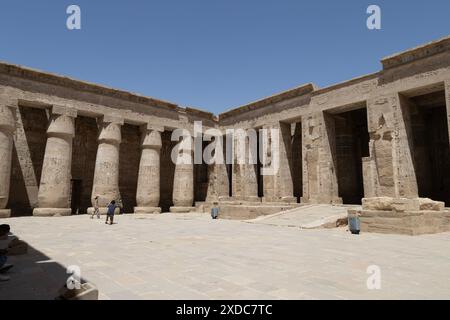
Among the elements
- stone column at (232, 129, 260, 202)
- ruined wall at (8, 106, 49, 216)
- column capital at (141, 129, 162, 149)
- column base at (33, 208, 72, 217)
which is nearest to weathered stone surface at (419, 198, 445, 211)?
stone column at (232, 129, 260, 202)

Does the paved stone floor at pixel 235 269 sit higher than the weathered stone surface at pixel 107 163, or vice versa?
the weathered stone surface at pixel 107 163

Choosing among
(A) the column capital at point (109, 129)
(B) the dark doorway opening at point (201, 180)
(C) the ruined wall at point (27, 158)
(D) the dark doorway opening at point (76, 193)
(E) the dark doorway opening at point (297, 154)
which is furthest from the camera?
(B) the dark doorway opening at point (201, 180)

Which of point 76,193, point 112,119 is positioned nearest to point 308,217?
point 112,119

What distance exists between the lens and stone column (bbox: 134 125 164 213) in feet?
63.7

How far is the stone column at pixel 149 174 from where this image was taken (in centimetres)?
1942

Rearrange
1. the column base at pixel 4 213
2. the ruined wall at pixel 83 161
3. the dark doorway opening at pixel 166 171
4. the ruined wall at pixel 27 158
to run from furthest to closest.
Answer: the dark doorway opening at pixel 166 171 < the ruined wall at pixel 83 161 < the ruined wall at pixel 27 158 < the column base at pixel 4 213

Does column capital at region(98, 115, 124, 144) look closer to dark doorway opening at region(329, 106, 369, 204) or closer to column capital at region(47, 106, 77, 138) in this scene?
column capital at region(47, 106, 77, 138)

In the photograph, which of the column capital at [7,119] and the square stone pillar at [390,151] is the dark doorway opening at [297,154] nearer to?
the square stone pillar at [390,151]

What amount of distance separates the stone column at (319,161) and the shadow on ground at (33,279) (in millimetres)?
14614

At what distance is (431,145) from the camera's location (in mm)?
17766

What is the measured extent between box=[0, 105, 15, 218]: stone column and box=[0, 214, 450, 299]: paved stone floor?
953 centimetres

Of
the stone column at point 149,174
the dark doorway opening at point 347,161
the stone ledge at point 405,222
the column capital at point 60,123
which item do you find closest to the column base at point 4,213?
the column capital at point 60,123

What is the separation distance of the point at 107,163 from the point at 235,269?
50.3ft
